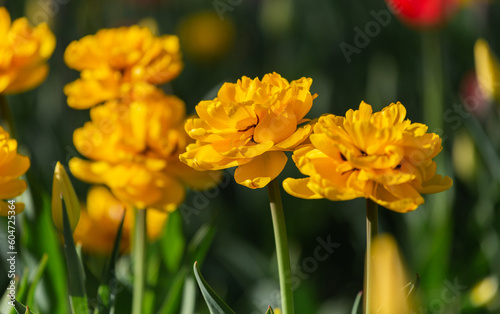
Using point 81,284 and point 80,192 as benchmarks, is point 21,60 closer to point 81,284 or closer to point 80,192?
point 81,284

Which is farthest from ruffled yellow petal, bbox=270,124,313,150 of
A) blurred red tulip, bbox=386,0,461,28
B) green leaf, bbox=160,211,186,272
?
blurred red tulip, bbox=386,0,461,28

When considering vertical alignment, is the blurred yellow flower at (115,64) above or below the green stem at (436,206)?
above

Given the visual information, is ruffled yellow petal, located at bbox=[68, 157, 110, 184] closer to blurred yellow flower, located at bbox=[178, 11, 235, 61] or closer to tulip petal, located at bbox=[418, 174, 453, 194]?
tulip petal, located at bbox=[418, 174, 453, 194]

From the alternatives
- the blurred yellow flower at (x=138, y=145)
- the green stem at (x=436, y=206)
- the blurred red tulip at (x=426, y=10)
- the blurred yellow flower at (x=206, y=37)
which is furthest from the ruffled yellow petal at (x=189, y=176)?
the blurred yellow flower at (x=206, y=37)

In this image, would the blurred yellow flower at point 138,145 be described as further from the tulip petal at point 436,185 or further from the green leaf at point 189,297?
the tulip petal at point 436,185

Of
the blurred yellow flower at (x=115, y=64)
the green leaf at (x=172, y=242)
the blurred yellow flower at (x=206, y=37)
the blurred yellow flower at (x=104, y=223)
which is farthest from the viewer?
the blurred yellow flower at (x=206, y=37)

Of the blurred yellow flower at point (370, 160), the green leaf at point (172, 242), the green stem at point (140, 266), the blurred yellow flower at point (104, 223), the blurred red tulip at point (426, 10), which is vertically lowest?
the blurred yellow flower at point (104, 223)
